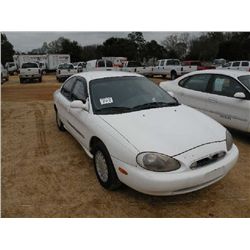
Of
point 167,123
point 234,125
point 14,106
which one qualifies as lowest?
point 14,106

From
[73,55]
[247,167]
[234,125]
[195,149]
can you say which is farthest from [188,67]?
[73,55]

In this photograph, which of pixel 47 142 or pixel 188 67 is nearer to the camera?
pixel 47 142

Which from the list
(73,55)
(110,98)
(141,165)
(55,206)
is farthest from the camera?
(73,55)

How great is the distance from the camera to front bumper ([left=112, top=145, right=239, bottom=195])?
2.92m

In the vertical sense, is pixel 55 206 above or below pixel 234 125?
below

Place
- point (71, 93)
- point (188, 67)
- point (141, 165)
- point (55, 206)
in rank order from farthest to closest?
1. point (188, 67)
2. point (71, 93)
3. point (55, 206)
4. point (141, 165)

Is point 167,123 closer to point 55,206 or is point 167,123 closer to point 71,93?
point 55,206

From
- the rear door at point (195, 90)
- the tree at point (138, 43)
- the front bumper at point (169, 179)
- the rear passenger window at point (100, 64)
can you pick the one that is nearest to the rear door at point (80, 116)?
the front bumper at point (169, 179)

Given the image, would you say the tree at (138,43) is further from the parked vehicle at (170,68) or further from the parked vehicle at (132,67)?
the parked vehicle at (170,68)

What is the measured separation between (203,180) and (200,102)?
10.9 feet

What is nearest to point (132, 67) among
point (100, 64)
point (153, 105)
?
point (100, 64)

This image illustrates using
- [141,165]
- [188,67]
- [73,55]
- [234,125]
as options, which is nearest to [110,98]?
[141,165]

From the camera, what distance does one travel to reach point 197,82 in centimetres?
625

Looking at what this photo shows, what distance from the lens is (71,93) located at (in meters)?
5.02
